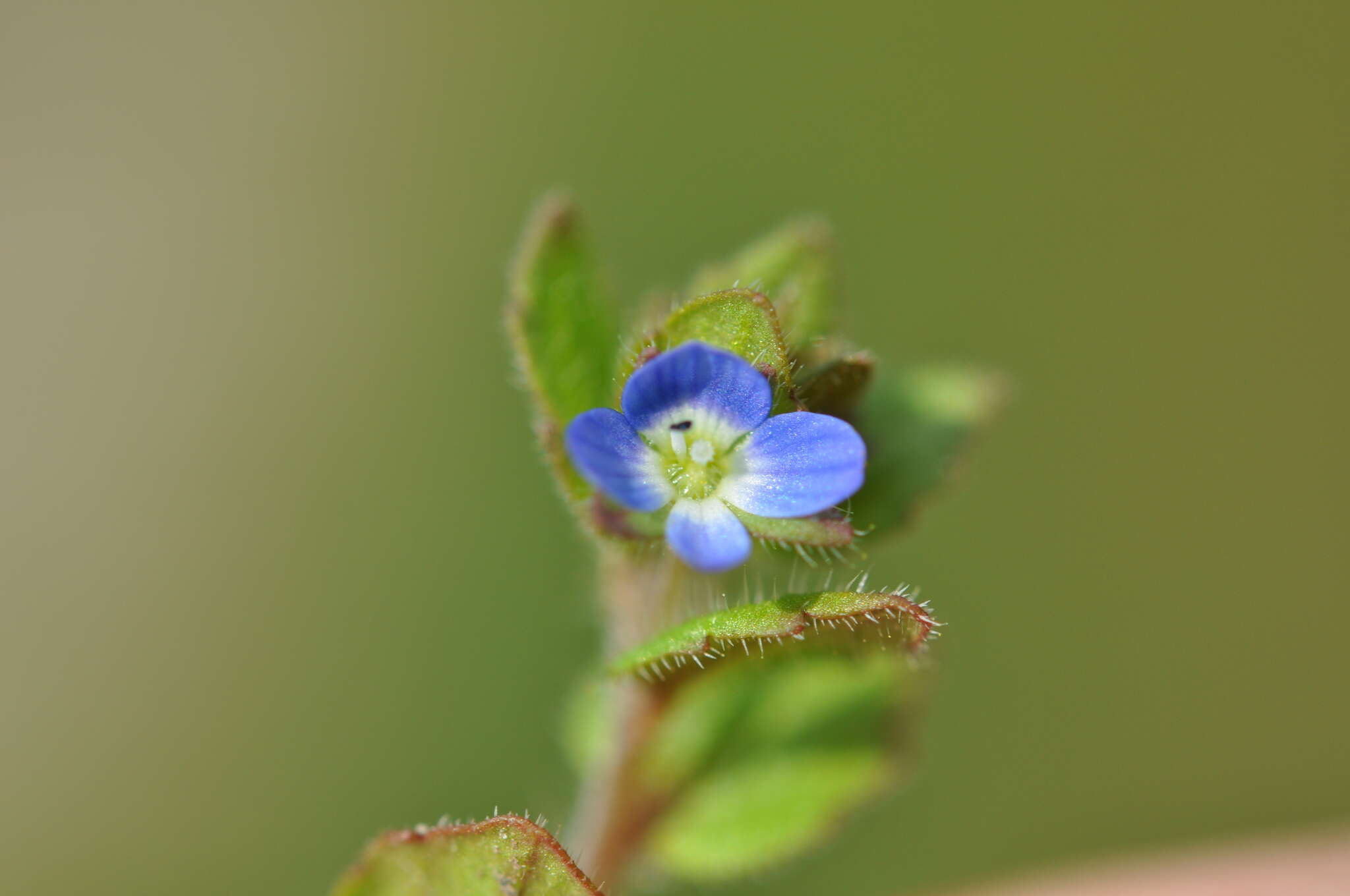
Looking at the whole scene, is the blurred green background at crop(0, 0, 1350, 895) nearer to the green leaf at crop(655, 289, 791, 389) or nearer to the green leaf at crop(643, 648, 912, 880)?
the green leaf at crop(643, 648, 912, 880)

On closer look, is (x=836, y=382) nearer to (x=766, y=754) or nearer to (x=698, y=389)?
(x=698, y=389)

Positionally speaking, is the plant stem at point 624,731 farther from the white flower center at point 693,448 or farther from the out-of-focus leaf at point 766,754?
the white flower center at point 693,448

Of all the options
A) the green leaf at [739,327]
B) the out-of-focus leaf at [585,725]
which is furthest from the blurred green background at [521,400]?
the green leaf at [739,327]

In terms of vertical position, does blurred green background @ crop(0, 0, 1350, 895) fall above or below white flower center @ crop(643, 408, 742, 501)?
above

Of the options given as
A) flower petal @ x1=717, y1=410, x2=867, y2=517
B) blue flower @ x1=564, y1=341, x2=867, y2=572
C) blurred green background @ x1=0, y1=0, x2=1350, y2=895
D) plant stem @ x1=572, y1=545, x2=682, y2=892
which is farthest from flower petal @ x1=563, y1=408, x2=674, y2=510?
blurred green background @ x1=0, y1=0, x2=1350, y2=895

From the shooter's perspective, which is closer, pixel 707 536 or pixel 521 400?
pixel 707 536

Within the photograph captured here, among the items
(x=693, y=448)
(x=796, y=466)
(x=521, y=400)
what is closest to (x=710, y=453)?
(x=693, y=448)
